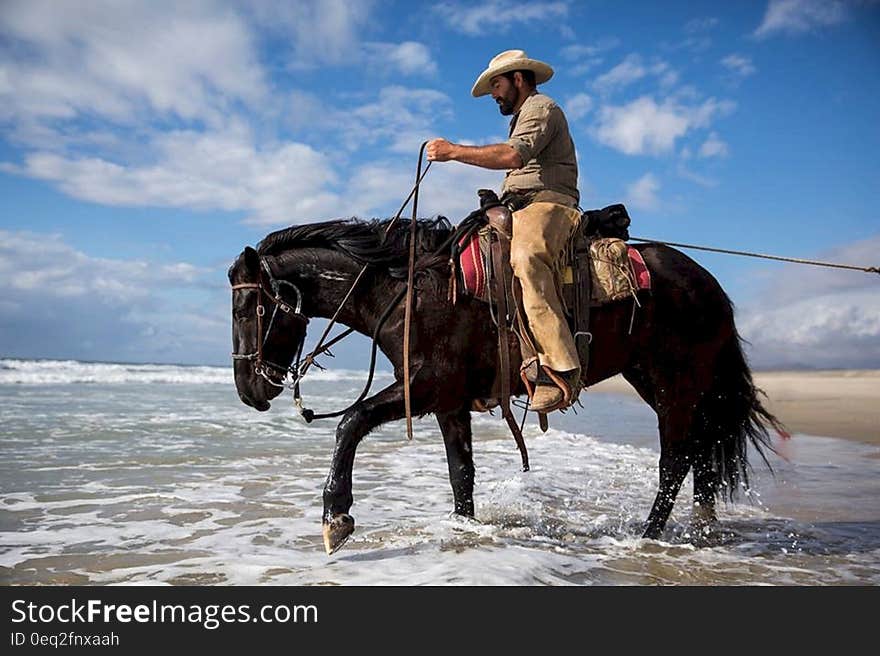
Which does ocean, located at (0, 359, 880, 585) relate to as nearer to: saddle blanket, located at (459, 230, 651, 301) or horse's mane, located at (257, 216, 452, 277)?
saddle blanket, located at (459, 230, 651, 301)

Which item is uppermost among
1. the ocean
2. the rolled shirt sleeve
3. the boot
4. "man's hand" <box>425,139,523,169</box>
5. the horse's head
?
the rolled shirt sleeve

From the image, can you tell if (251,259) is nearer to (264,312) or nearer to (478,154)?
(264,312)

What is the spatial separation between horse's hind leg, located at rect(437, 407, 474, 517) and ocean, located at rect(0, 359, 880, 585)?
0.21 m

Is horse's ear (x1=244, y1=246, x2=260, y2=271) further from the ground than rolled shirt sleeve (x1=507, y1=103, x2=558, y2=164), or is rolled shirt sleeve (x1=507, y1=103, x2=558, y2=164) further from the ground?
rolled shirt sleeve (x1=507, y1=103, x2=558, y2=164)

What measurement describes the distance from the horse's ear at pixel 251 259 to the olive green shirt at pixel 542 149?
1772 mm

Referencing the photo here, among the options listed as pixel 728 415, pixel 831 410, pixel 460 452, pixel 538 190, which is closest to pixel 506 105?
pixel 538 190

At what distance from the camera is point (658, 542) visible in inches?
194

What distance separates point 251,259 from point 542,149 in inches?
79.8

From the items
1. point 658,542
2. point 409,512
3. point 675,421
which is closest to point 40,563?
point 409,512

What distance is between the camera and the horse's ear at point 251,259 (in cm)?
449

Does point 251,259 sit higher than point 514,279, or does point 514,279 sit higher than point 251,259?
point 251,259

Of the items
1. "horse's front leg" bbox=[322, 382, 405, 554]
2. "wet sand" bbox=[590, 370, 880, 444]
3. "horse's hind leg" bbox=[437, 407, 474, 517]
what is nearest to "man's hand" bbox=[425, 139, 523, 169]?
"horse's front leg" bbox=[322, 382, 405, 554]

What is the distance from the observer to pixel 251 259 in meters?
4.52

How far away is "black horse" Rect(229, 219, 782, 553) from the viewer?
4.41 meters
